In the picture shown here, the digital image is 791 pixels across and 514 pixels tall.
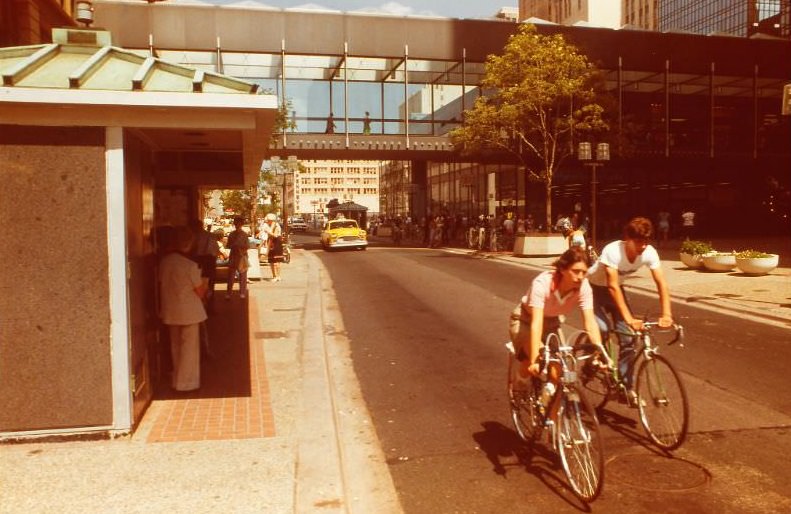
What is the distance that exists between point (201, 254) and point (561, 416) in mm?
8353

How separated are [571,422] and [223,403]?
3.81 meters

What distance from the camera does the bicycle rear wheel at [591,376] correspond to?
5666mm

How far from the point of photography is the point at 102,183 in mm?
5922

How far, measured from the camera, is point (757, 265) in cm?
1884

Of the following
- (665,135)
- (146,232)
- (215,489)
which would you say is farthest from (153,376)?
(665,135)

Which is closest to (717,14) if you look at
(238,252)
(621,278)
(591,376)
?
(238,252)

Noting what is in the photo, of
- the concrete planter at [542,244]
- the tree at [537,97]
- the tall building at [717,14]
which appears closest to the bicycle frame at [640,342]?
the concrete planter at [542,244]

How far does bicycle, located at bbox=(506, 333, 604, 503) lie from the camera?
180 inches

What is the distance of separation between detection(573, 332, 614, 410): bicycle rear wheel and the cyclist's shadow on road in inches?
24.0

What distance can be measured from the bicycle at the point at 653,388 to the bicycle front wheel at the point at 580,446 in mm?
816

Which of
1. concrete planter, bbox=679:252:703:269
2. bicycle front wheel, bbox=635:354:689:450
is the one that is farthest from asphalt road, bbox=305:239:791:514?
concrete planter, bbox=679:252:703:269

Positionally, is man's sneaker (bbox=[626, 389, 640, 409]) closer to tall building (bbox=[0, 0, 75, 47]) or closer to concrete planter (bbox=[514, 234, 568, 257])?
tall building (bbox=[0, 0, 75, 47])

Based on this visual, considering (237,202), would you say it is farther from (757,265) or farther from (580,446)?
(580,446)

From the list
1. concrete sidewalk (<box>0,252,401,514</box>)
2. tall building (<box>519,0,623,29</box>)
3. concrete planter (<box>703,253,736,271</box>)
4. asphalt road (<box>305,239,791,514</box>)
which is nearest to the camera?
concrete sidewalk (<box>0,252,401,514</box>)
